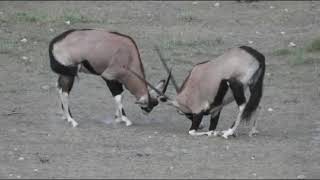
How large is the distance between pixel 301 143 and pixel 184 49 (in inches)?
221

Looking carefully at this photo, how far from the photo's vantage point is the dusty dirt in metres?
8.18

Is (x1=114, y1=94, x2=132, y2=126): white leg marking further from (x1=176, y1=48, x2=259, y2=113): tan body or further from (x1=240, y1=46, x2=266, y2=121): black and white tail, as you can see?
(x1=240, y1=46, x2=266, y2=121): black and white tail

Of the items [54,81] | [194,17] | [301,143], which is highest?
[301,143]

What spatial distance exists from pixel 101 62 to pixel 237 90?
1.70 meters

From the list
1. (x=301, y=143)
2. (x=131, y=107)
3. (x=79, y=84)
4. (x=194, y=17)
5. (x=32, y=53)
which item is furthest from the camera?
(x=194, y=17)

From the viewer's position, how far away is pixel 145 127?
10086mm

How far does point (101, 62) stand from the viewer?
9875 mm

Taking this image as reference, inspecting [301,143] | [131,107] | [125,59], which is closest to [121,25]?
[131,107]

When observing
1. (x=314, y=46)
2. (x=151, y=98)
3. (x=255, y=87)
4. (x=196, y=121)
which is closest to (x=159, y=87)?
(x=151, y=98)

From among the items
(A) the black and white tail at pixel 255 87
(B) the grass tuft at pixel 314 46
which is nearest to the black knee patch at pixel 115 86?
(A) the black and white tail at pixel 255 87

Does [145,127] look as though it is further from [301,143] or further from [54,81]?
[54,81]

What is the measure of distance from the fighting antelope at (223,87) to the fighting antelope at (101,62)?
0.37 meters

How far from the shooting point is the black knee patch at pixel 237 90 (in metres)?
9.25

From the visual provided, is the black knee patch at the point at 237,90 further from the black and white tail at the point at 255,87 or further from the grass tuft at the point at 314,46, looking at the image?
the grass tuft at the point at 314,46
